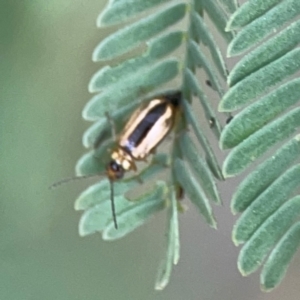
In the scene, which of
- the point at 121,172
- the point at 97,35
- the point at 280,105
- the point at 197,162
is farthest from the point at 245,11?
the point at 97,35

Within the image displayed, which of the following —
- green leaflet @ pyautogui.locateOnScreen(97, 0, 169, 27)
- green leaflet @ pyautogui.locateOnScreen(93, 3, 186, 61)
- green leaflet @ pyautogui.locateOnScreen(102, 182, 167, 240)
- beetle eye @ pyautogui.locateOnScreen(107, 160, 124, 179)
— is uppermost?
green leaflet @ pyautogui.locateOnScreen(97, 0, 169, 27)

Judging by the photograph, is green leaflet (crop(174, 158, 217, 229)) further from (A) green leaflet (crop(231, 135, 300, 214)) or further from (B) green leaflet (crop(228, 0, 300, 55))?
(B) green leaflet (crop(228, 0, 300, 55))

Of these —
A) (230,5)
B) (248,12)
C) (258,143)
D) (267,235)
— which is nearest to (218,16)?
(230,5)

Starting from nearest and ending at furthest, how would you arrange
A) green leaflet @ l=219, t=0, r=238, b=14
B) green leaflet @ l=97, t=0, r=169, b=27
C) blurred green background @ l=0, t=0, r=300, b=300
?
1. green leaflet @ l=219, t=0, r=238, b=14
2. green leaflet @ l=97, t=0, r=169, b=27
3. blurred green background @ l=0, t=0, r=300, b=300

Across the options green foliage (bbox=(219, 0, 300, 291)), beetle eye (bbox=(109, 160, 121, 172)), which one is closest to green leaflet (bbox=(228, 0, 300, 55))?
green foliage (bbox=(219, 0, 300, 291))

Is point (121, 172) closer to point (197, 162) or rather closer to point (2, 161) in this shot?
point (197, 162)

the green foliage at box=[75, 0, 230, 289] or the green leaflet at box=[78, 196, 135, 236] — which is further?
the green leaflet at box=[78, 196, 135, 236]

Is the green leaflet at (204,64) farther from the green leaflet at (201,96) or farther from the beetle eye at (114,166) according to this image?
the beetle eye at (114,166)
